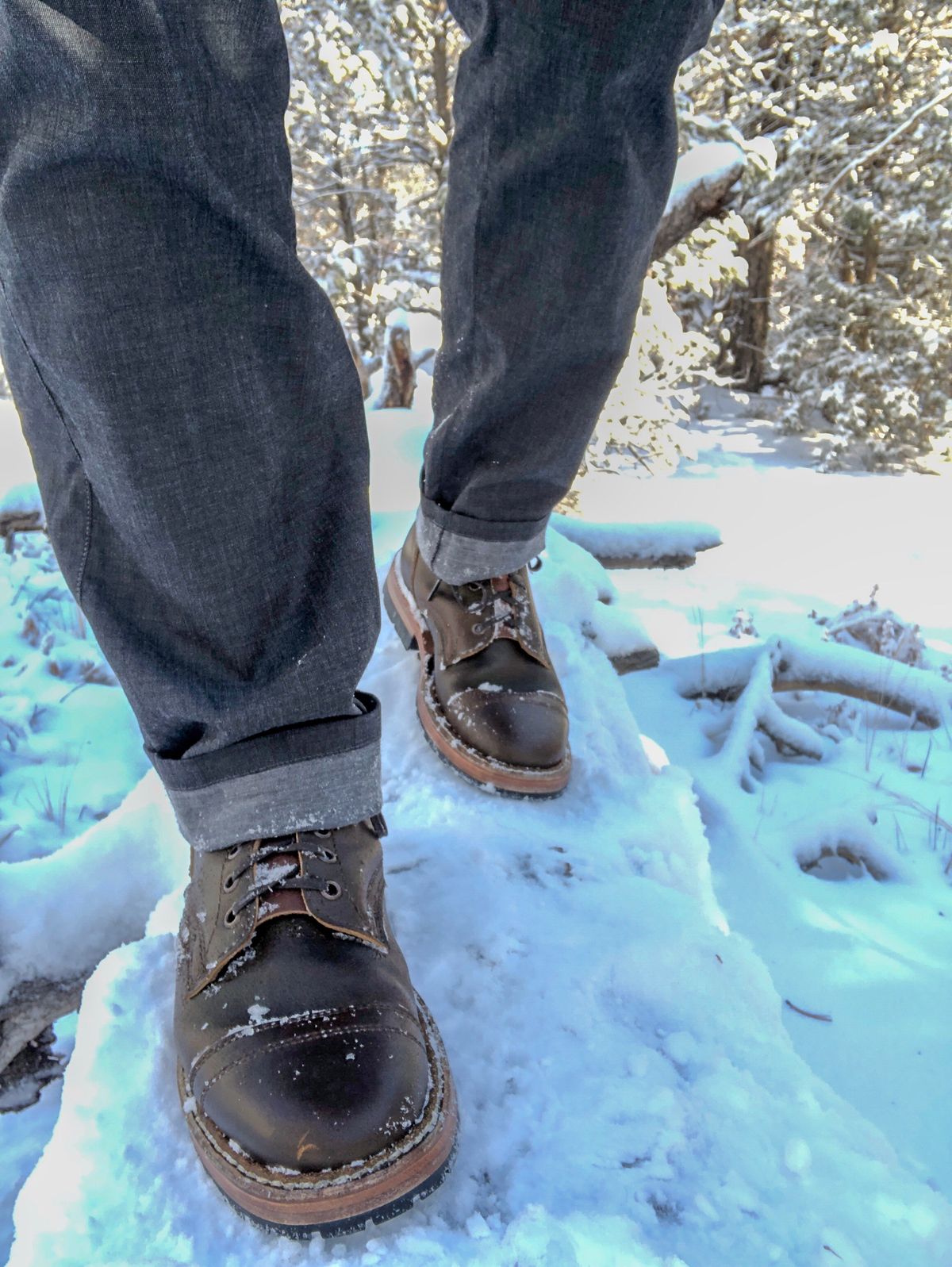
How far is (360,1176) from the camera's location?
63 cm

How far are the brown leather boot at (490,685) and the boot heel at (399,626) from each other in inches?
1.7

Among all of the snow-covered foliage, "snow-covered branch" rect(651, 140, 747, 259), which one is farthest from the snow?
the snow-covered foliage

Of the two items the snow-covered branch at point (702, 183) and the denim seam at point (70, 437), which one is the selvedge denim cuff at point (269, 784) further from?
the snow-covered branch at point (702, 183)

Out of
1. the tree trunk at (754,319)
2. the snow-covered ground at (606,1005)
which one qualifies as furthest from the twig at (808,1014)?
the tree trunk at (754,319)

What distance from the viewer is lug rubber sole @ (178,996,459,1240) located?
A: 632 mm

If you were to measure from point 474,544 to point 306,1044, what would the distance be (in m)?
0.78

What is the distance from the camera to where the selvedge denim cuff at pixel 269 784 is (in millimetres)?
832

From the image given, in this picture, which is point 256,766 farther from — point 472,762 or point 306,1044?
point 472,762

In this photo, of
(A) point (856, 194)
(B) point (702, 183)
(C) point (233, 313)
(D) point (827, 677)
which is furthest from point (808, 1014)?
(A) point (856, 194)

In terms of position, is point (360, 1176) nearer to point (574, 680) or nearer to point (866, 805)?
point (574, 680)

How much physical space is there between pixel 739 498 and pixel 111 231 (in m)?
6.76

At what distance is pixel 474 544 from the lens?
1.29m

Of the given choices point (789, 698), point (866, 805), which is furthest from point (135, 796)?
point (789, 698)

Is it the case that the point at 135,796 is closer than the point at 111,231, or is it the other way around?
the point at 111,231
